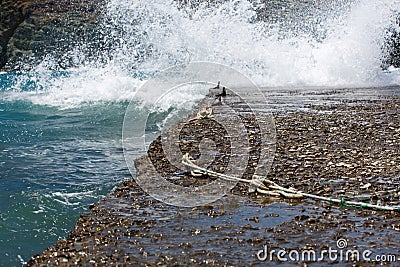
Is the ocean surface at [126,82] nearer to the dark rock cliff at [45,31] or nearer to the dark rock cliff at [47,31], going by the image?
the dark rock cliff at [47,31]

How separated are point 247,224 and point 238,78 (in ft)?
54.9

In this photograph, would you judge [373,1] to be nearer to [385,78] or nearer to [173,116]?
[385,78]

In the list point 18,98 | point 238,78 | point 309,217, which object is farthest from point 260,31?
point 309,217

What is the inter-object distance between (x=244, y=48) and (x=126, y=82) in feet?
27.2

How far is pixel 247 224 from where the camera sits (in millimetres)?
4973

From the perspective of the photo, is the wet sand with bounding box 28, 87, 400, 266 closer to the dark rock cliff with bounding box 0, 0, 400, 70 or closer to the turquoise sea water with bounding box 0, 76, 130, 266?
the turquoise sea water with bounding box 0, 76, 130, 266

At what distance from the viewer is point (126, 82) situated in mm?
21188

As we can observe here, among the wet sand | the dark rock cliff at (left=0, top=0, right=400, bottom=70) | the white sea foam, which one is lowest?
the wet sand

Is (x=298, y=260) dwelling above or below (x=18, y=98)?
below

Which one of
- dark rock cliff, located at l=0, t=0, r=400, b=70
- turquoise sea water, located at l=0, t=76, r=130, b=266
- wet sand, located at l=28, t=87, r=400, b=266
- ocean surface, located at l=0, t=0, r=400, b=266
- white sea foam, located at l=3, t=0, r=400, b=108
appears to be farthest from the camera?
dark rock cliff, located at l=0, t=0, r=400, b=70

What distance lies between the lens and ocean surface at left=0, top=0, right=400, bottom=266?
6855 mm

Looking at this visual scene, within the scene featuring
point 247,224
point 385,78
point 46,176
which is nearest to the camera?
point 247,224

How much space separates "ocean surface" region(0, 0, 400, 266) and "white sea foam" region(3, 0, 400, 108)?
2.4 inches

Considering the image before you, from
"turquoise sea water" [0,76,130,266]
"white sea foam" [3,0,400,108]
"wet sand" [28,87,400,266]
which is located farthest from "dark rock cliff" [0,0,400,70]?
"wet sand" [28,87,400,266]
